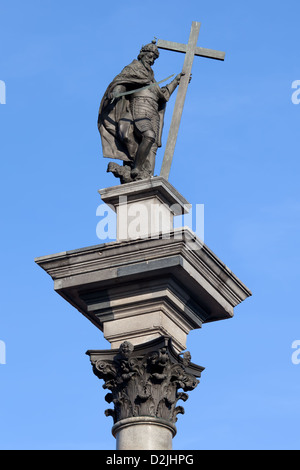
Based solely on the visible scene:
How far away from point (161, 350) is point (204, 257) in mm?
1482

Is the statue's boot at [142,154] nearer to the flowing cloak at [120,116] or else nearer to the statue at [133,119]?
the statue at [133,119]

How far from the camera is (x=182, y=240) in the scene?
18.3m

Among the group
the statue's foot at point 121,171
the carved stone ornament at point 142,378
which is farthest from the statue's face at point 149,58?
the carved stone ornament at point 142,378

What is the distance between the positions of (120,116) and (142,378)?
14.8 ft

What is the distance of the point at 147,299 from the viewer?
739 inches

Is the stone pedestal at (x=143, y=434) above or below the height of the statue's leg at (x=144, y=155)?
below

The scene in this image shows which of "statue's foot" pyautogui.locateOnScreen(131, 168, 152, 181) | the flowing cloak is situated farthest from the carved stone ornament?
the flowing cloak

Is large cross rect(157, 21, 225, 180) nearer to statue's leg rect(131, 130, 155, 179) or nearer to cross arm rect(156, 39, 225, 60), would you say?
cross arm rect(156, 39, 225, 60)

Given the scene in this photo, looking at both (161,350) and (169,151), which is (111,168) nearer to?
(169,151)

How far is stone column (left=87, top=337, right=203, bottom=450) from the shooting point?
17906 mm

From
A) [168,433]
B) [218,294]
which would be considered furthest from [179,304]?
[168,433]

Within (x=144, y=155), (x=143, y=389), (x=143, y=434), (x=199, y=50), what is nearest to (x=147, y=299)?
(x=143, y=389)

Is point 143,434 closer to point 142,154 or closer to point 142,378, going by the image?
point 142,378

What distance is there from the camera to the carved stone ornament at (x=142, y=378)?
18.1 m
